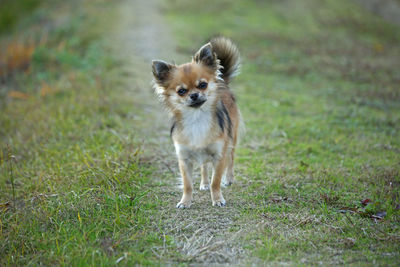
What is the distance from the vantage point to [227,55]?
4.62 meters

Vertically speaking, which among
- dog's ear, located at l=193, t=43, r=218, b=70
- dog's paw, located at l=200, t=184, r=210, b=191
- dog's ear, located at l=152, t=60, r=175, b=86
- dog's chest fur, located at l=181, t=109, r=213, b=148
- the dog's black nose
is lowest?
dog's paw, located at l=200, t=184, r=210, b=191

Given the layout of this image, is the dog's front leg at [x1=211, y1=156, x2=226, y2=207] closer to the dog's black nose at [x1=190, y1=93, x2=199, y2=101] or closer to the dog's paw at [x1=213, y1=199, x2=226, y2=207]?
Result: the dog's paw at [x1=213, y1=199, x2=226, y2=207]

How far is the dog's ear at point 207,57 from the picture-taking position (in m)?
4.00

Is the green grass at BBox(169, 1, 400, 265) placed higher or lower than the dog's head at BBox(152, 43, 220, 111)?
lower

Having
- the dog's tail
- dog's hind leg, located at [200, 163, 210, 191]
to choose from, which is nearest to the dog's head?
the dog's tail

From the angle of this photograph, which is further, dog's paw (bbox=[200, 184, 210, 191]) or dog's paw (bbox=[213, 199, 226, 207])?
dog's paw (bbox=[200, 184, 210, 191])

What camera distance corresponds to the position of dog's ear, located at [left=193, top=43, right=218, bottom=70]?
4.00m

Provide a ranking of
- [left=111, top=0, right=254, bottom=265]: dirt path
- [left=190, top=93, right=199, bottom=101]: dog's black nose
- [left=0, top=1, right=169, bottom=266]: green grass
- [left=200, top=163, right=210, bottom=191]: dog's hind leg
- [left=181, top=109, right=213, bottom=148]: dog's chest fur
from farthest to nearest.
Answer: [left=200, top=163, right=210, bottom=191]: dog's hind leg, [left=181, top=109, right=213, bottom=148]: dog's chest fur, [left=190, top=93, right=199, bottom=101]: dog's black nose, [left=0, top=1, right=169, bottom=266]: green grass, [left=111, top=0, right=254, bottom=265]: dirt path

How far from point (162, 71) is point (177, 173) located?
1.42m

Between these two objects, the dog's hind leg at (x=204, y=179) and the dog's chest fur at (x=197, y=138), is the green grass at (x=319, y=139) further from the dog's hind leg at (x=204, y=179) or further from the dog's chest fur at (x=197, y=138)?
the dog's chest fur at (x=197, y=138)

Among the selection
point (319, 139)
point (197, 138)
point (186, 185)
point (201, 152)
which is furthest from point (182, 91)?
point (319, 139)

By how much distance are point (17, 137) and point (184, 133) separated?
359cm

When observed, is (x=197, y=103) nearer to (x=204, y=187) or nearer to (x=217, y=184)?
(x=217, y=184)

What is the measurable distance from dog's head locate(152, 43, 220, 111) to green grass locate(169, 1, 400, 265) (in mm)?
1203
